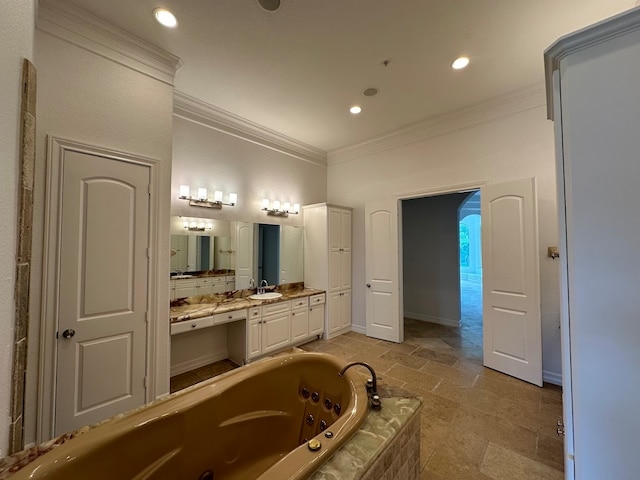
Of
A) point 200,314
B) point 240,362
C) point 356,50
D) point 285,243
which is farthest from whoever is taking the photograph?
point 285,243

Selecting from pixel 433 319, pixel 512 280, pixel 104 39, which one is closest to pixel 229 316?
pixel 104 39

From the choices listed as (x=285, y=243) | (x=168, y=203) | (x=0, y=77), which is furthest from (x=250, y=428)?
(x=285, y=243)

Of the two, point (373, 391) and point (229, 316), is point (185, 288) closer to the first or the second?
point (229, 316)

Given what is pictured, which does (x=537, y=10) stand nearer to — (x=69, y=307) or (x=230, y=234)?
(x=230, y=234)

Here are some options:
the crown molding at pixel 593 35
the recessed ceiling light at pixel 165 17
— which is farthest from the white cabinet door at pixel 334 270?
the crown molding at pixel 593 35

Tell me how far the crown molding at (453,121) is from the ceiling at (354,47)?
124 mm

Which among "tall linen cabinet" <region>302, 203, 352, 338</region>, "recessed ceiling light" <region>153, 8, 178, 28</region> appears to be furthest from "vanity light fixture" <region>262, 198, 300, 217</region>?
"recessed ceiling light" <region>153, 8, 178, 28</region>

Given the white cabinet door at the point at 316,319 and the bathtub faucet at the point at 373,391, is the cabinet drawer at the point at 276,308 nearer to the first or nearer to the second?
the white cabinet door at the point at 316,319

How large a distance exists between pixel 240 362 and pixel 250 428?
1552mm

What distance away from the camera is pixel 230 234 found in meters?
3.50

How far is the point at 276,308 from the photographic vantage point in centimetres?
340

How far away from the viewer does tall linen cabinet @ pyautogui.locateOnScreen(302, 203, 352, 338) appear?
4086mm

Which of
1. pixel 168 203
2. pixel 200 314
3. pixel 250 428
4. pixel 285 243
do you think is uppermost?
pixel 168 203

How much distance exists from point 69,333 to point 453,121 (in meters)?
4.62
